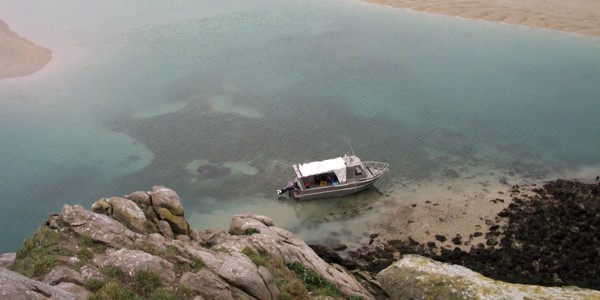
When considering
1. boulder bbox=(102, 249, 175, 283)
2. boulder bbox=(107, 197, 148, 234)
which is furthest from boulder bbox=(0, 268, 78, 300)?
boulder bbox=(107, 197, 148, 234)

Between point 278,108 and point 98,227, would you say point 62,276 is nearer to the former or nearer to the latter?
point 98,227

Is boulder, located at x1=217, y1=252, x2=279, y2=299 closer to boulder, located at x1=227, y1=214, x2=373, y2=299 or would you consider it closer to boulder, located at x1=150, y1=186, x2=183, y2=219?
boulder, located at x1=227, y1=214, x2=373, y2=299

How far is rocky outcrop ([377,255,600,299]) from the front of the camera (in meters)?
20.5

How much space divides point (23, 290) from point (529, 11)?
238 feet

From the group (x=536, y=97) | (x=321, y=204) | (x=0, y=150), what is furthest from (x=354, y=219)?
(x=0, y=150)

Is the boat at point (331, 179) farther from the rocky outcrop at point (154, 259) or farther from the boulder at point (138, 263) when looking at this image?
the boulder at point (138, 263)

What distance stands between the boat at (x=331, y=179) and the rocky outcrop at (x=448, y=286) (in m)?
16.3

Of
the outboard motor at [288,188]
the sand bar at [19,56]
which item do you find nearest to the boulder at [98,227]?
the outboard motor at [288,188]

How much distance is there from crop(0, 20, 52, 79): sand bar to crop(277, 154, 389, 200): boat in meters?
40.0

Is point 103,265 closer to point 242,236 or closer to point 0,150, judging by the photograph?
point 242,236

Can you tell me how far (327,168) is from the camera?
40156 mm

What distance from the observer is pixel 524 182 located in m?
40.5

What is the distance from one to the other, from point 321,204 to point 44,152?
2559 centimetres

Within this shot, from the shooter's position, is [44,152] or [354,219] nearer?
[354,219]
